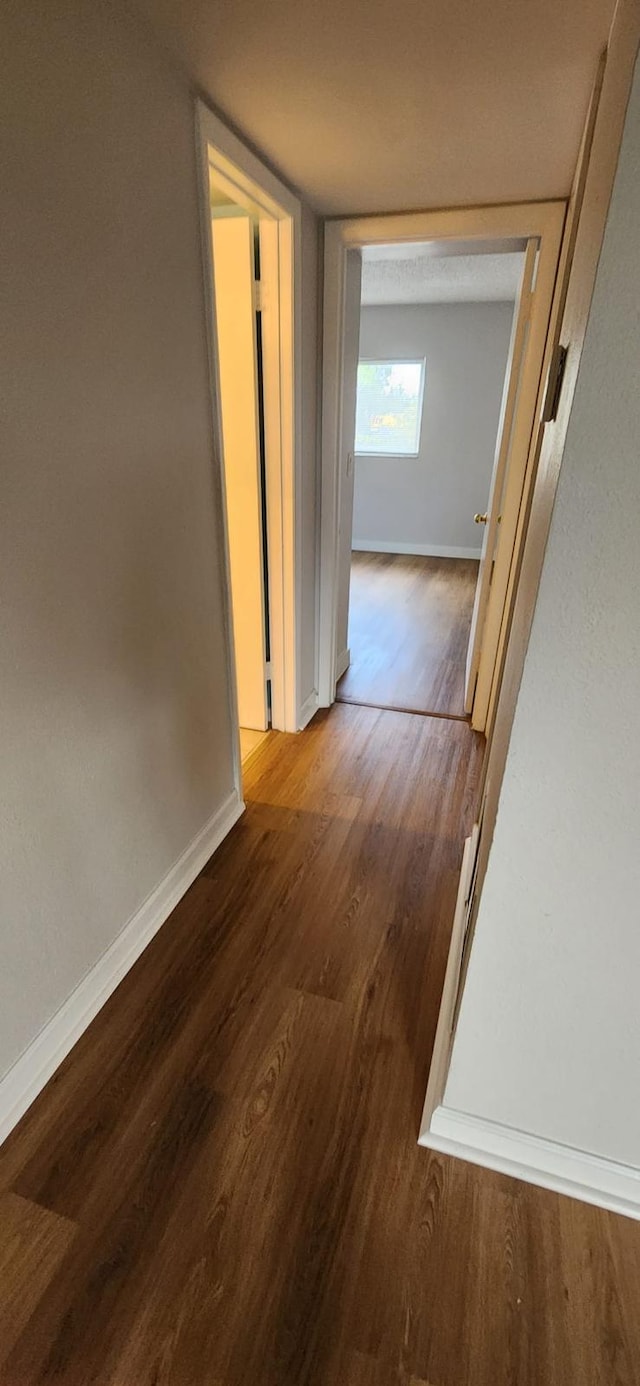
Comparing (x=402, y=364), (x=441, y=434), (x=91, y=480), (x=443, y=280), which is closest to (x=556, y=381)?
(x=91, y=480)

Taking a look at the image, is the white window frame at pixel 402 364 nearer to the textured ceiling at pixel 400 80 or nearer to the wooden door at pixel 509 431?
the wooden door at pixel 509 431

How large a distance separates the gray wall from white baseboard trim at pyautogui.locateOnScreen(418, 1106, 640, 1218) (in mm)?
896

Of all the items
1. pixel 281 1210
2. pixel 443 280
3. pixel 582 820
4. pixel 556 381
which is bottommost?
pixel 281 1210

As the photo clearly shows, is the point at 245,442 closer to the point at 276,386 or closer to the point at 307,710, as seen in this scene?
the point at 276,386

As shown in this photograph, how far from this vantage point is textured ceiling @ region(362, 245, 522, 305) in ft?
13.0

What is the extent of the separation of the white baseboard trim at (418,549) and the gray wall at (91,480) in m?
5.05

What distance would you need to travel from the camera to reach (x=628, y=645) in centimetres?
73

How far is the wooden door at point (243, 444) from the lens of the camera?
2.09 m

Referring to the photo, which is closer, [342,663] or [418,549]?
[342,663]

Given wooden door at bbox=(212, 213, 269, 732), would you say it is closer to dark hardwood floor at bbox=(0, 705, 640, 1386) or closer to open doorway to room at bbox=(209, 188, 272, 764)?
open doorway to room at bbox=(209, 188, 272, 764)

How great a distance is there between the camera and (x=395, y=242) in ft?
7.34

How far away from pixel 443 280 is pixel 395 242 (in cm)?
275

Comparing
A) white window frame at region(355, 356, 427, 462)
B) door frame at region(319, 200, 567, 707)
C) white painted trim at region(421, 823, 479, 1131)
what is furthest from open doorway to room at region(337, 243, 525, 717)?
white painted trim at region(421, 823, 479, 1131)

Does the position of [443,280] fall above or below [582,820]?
above
